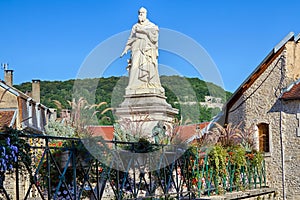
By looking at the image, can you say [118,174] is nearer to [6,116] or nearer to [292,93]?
[292,93]

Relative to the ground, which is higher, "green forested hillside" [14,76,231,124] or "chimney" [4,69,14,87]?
"chimney" [4,69,14,87]

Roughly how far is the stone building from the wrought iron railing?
2996 mm

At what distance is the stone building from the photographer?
1814 centimetres

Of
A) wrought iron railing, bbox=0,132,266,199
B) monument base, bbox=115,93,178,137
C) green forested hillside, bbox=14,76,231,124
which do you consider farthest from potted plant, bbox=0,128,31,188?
monument base, bbox=115,93,178,137

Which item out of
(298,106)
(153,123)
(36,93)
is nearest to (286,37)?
(298,106)

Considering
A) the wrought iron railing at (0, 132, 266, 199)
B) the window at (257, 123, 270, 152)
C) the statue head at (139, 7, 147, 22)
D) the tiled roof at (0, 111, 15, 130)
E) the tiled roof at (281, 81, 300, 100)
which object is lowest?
the wrought iron railing at (0, 132, 266, 199)

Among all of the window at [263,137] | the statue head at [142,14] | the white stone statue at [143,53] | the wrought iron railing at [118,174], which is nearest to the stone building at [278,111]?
the window at [263,137]

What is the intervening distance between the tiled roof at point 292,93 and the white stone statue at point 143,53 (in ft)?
19.8

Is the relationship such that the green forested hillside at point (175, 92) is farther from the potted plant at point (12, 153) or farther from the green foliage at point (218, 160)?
the potted plant at point (12, 153)

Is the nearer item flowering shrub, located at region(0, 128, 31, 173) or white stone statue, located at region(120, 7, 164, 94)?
flowering shrub, located at region(0, 128, 31, 173)

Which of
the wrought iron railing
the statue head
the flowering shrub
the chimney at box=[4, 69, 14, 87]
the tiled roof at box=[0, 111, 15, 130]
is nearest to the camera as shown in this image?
the flowering shrub

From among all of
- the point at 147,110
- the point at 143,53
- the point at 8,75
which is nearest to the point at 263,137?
the point at 143,53

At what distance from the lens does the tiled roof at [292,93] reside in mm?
18027

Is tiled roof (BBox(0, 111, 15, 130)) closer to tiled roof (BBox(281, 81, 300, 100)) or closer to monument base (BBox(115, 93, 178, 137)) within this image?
monument base (BBox(115, 93, 178, 137))
